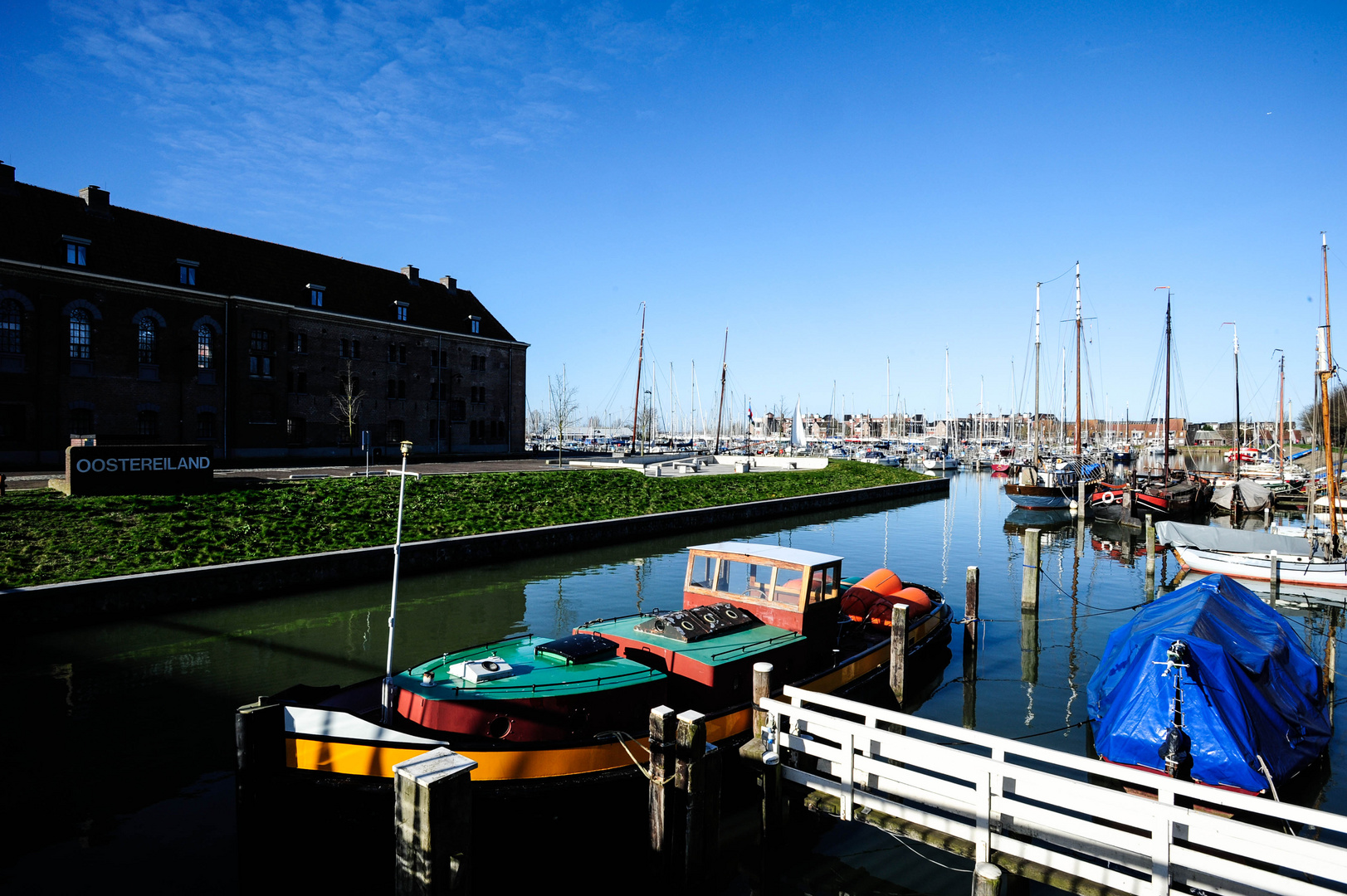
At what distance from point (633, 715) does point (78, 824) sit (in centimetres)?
Answer: 737

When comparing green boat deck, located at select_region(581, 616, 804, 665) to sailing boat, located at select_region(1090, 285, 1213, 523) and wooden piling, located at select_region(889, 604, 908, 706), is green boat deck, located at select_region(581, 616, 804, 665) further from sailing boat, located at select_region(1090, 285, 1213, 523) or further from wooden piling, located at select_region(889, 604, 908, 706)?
sailing boat, located at select_region(1090, 285, 1213, 523)

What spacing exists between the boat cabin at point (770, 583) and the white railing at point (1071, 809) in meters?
2.80

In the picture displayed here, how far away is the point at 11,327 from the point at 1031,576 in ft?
175

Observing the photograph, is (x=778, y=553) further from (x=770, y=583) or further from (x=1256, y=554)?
(x=1256, y=554)

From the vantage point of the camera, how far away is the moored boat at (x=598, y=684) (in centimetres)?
870

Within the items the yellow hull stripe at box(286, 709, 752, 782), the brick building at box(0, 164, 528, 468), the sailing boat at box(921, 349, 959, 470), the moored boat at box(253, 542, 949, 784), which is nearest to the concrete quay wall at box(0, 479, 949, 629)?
the moored boat at box(253, 542, 949, 784)

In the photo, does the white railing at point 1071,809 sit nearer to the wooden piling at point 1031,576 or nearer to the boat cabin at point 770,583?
the boat cabin at point 770,583

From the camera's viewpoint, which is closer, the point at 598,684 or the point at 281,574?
the point at 598,684

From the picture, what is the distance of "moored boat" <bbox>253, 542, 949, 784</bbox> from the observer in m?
8.70

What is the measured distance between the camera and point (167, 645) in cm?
1708

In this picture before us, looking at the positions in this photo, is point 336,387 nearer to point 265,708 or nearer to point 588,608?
point 588,608

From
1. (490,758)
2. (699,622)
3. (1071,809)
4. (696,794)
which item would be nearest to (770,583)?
(699,622)

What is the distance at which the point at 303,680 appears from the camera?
50.5 feet

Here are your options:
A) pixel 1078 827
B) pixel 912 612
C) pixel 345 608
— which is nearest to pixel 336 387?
pixel 345 608
